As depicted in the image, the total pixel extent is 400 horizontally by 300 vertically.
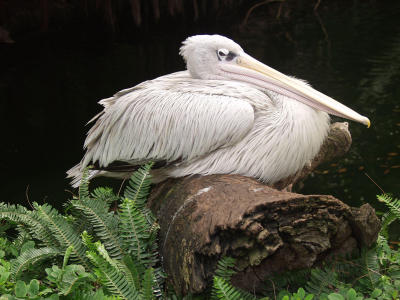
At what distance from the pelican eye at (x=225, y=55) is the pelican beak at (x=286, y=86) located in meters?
0.05

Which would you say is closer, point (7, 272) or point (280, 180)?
point (7, 272)

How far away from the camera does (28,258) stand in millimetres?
2908

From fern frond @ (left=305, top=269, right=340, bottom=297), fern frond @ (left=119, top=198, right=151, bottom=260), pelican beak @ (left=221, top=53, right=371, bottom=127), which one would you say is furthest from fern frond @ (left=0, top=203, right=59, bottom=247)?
pelican beak @ (left=221, top=53, right=371, bottom=127)

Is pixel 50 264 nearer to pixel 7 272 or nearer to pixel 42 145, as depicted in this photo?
pixel 7 272

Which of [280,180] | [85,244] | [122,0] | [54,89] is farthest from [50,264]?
[122,0]

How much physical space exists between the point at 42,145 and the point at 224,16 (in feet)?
27.6

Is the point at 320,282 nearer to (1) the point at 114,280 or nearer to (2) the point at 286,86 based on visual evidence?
(1) the point at 114,280

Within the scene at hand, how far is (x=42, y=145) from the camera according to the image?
24.0 ft

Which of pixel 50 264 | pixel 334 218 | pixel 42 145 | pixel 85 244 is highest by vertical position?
pixel 334 218

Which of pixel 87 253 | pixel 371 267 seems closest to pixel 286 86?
pixel 371 267

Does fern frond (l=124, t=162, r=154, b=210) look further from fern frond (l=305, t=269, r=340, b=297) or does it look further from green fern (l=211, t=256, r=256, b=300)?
fern frond (l=305, t=269, r=340, b=297)

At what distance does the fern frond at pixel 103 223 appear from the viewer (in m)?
3.01

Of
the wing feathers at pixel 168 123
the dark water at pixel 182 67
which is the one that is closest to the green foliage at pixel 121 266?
the wing feathers at pixel 168 123

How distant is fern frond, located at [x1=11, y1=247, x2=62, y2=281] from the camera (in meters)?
2.84
